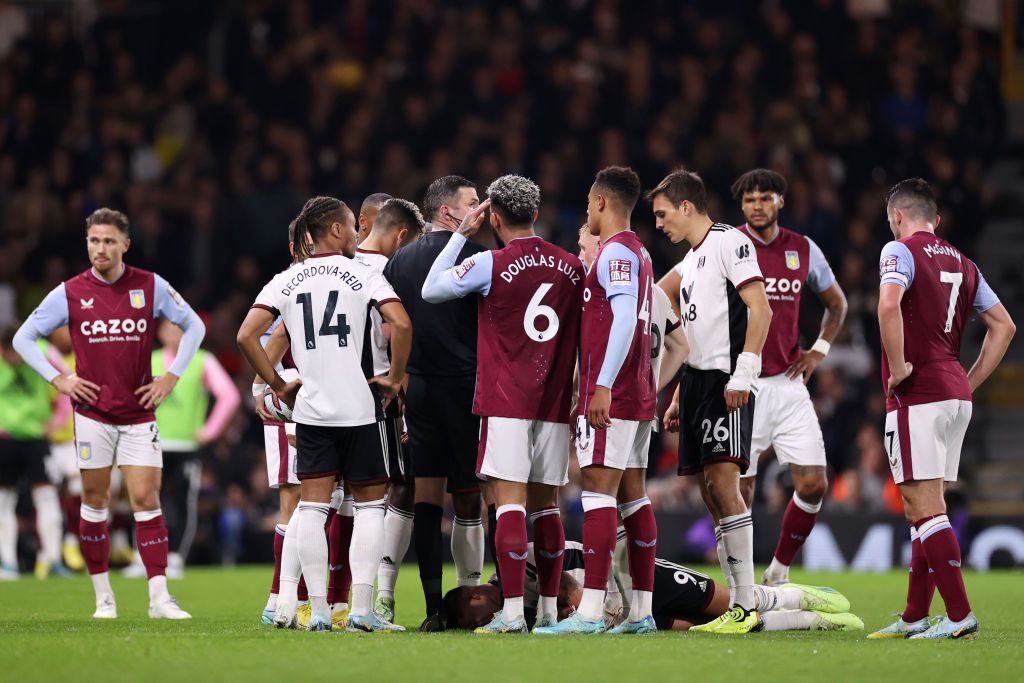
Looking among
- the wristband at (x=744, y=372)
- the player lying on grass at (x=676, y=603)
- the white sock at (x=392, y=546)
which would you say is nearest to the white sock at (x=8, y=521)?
the white sock at (x=392, y=546)

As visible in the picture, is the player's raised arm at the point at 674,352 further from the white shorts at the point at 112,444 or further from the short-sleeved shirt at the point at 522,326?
the white shorts at the point at 112,444

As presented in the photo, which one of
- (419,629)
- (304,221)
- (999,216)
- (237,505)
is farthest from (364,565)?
(999,216)

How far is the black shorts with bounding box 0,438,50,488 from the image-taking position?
579 inches

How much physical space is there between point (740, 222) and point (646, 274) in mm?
10090

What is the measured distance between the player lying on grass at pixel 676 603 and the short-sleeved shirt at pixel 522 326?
1.13 metres

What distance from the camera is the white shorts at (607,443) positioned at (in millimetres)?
7961

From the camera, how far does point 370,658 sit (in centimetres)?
661

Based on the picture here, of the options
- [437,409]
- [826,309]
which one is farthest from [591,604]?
[826,309]

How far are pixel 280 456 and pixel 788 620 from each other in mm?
3261

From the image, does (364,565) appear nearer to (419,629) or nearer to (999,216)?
(419,629)

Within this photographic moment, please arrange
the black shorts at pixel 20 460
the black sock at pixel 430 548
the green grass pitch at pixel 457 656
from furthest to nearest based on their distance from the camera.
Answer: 1. the black shorts at pixel 20 460
2. the black sock at pixel 430 548
3. the green grass pitch at pixel 457 656

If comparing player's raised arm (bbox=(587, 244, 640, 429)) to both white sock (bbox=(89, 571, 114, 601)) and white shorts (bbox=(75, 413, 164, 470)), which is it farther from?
white sock (bbox=(89, 571, 114, 601))

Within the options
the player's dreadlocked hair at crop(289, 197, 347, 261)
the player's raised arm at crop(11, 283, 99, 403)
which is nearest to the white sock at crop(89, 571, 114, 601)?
the player's raised arm at crop(11, 283, 99, 403)

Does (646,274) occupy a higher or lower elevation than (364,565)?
higher
